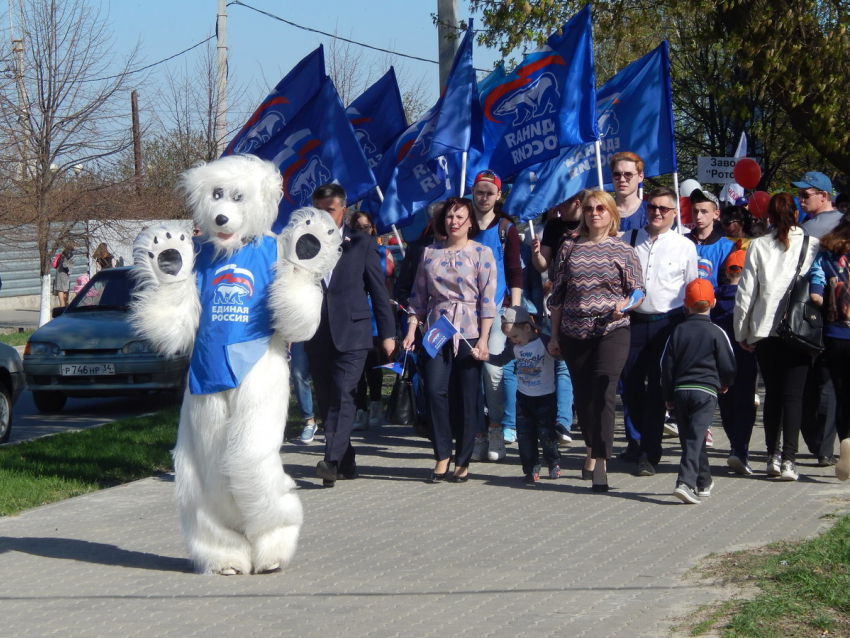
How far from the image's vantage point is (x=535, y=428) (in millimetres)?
7957

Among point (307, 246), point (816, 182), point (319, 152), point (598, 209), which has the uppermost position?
point (319, 152)

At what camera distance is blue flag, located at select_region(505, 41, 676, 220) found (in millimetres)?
9836

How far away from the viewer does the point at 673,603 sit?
195 inches

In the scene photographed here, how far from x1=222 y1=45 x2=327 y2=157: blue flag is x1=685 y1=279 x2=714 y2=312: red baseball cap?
423cm

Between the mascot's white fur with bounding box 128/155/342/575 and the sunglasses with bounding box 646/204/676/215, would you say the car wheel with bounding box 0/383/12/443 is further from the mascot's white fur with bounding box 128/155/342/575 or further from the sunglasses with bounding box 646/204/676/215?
the sunglasses with bounding box 646/204/676/215

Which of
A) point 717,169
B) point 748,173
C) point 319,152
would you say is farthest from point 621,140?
point 717,169

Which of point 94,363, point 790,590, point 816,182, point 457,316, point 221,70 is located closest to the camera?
point 790,590

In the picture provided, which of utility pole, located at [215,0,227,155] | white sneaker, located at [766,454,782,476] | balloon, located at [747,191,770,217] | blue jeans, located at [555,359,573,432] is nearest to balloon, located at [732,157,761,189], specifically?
balloon, located at [747,191,770,217]

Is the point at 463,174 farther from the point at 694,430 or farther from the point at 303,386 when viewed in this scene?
the point at 694,430

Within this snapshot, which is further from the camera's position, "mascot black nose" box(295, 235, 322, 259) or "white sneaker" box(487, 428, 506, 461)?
"white sneaker" box(487, 428, 506, 461)

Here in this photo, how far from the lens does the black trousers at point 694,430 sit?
711 centimetres

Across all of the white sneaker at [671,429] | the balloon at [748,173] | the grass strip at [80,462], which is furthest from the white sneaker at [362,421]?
the balloon at [748,173]

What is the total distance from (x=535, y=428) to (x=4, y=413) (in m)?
5.62

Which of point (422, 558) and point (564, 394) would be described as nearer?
point (422, 558)
